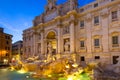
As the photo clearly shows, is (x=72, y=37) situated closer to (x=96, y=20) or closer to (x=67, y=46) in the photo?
(x=67, y=46)

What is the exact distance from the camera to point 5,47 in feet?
185

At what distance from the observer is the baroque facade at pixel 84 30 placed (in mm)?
21570

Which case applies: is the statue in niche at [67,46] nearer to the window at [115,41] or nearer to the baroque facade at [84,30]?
the baroque facade at [84,30]

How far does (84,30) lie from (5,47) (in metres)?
40.1

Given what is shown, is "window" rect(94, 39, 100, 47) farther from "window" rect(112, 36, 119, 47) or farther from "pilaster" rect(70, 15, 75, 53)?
"pilaster" rect(70, 15, 75, 53)

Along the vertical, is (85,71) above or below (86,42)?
below

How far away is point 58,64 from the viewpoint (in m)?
22.4

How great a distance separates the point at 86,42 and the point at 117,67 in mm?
8793

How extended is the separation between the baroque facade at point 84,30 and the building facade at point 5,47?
2312 cm

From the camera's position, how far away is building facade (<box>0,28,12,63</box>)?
2135 inches

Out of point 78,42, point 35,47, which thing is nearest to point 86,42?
point 78,42

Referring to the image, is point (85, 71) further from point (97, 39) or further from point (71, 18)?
point (71, 18)

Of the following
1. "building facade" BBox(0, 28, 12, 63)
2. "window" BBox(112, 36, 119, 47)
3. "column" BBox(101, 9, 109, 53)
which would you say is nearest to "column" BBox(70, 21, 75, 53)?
"column" BBox(101, 9, 109, 53)

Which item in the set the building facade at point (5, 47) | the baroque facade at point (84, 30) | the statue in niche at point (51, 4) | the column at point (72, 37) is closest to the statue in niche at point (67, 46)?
the baroque facade at point (84, 30)
